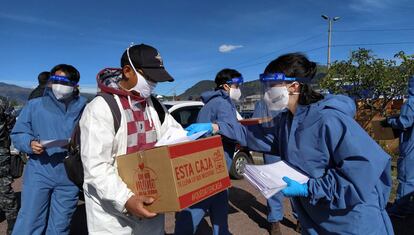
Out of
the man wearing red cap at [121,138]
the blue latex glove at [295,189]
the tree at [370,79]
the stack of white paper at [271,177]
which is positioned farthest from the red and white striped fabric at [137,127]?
the tree at [370,79]

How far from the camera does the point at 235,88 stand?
14.0 ft

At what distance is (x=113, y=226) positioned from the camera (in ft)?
7.30

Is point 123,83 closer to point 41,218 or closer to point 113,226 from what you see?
point 113,226

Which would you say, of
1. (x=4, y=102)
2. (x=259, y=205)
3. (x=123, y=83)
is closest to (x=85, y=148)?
(x=123, y=83)

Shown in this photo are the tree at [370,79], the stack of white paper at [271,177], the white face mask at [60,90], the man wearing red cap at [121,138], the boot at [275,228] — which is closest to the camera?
the man wearing red cap at [121,138]

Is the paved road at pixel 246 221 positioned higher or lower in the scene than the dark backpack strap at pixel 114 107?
lower

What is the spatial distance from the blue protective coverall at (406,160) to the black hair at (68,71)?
4.23 meters

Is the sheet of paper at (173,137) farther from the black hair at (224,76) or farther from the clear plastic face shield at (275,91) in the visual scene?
the black hair at (224,76)

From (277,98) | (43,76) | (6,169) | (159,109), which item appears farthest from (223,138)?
(6,169)

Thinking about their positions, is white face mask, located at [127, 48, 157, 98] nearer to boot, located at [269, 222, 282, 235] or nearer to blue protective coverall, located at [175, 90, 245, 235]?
blue protective coverall, located at [175, 90, 245, 235]

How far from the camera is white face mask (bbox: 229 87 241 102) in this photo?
4.21m

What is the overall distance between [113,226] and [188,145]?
0.76 metres

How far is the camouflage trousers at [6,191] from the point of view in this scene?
4.69 m

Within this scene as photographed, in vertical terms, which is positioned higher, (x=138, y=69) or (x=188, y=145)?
(x=138, y=69)
